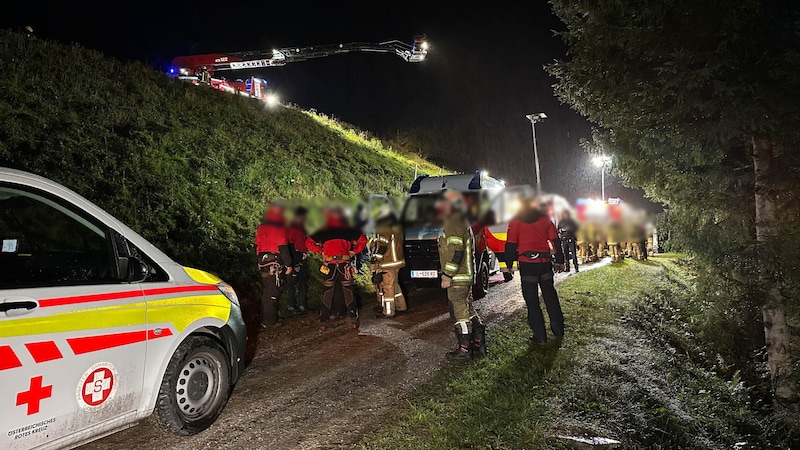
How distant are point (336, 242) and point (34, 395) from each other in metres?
5.04

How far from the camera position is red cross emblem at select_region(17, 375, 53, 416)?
2.65 metres

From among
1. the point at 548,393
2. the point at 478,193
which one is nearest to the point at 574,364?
the point at 548,393

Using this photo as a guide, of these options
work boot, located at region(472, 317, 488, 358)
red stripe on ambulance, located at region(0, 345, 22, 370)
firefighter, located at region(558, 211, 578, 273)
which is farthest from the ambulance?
firefighter, located at region(558, 211, 578, 273)

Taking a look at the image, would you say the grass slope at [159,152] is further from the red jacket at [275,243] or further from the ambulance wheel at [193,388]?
the ambulance wheel at [193,388]

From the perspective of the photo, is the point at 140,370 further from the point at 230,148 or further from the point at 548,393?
the point at 230,148

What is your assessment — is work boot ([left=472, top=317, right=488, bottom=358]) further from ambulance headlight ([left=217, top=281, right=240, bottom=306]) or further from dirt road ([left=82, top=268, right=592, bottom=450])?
ambulance headlight ([left=217, top=281, right=240, bottom=306])

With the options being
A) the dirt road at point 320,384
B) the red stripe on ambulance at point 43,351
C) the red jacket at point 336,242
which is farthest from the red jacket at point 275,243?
the red stripe on ambulance at point 43,351

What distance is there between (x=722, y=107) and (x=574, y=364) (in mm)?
3586

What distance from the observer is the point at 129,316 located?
3.25m

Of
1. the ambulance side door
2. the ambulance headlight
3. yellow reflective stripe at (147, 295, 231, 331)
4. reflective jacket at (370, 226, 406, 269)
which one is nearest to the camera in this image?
the ambulance side door

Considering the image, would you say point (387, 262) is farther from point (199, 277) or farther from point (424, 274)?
point (199, 277)

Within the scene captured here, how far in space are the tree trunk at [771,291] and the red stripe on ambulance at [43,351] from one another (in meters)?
7.41

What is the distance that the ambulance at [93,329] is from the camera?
269 cm

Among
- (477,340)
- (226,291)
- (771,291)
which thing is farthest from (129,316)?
(771,291)
